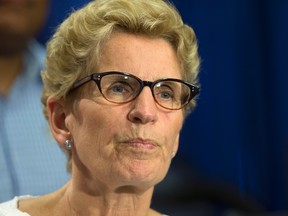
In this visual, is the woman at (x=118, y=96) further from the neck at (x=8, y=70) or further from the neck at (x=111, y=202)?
the neck at (x=8, y=70)

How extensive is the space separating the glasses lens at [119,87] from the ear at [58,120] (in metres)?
0.20

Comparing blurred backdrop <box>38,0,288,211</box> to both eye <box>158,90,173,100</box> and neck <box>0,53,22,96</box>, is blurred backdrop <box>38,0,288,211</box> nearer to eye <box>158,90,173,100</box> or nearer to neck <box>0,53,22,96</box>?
neck <box>0,53,22,96</box>

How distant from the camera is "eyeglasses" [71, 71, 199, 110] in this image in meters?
1.71

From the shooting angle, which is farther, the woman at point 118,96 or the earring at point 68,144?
the earring at point 68,144

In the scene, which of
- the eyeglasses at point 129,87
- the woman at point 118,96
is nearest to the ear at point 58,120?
the woman at point 118,96

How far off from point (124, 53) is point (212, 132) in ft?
3.77

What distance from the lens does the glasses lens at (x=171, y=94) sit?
1744 mm

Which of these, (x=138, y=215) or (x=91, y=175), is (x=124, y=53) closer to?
(x=91, y=175)

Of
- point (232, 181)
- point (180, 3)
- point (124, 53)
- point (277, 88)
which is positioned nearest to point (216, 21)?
point (180, 3)

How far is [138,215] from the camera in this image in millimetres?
1867

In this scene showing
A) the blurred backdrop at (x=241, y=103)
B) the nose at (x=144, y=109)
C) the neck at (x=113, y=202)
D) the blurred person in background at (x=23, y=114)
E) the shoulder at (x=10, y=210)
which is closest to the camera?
the nose at (x=144, y=109)

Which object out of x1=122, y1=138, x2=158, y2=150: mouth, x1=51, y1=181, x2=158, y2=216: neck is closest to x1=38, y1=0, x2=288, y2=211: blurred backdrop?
x1=51, y1=181, x2=158, y2=216: neck

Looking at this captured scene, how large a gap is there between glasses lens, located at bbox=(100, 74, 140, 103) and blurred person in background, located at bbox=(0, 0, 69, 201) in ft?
2.99

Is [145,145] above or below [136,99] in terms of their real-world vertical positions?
below
